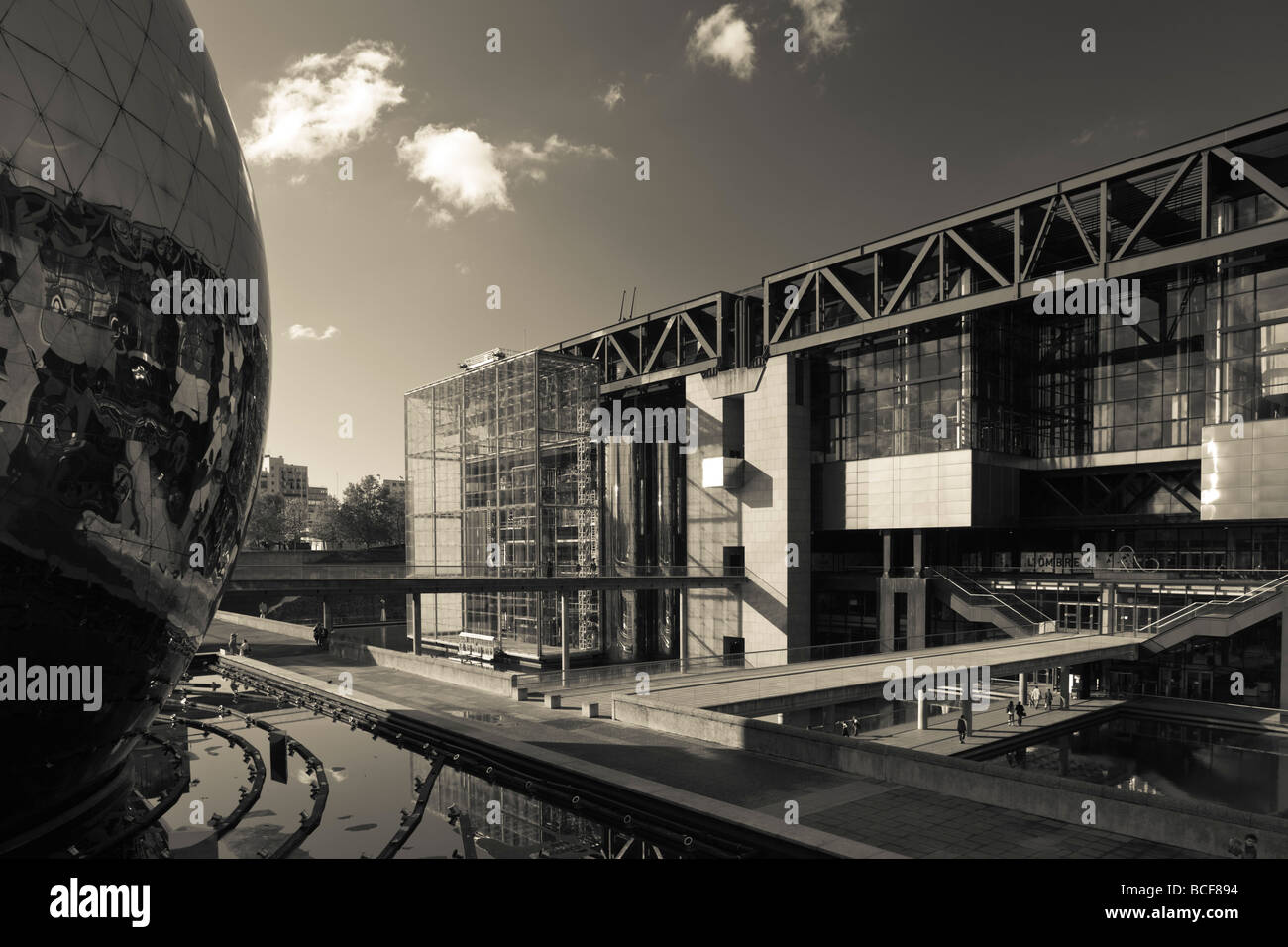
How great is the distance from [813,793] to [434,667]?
16074 millimetres

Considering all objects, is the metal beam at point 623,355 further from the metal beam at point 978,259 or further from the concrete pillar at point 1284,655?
the concrete pillar at point 1284,655

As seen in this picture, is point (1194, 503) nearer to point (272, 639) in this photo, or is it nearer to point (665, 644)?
point (665, 644)

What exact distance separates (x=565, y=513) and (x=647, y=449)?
22.6 ft

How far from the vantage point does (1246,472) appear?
3406 cm

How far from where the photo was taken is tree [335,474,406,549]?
3740 inches

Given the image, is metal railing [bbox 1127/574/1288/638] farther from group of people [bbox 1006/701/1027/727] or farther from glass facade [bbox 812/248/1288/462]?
group of people [bbox 1006/701/1027/727]

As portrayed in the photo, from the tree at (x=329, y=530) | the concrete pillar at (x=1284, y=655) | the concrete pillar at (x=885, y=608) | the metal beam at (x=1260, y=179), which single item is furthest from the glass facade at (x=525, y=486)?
the tree at (x=329, y=530)

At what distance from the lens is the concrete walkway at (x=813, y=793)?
Result: 11.7 meters

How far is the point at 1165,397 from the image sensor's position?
4066cm

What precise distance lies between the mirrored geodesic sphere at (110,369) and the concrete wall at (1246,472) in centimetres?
3755

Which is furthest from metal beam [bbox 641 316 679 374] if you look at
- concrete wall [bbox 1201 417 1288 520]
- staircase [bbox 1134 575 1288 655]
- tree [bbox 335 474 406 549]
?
tree [bbox 335 474 406 549]

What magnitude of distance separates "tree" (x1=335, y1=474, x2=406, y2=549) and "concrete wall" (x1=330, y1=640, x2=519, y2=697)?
210 feet

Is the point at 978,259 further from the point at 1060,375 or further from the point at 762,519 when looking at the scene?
the point at 762,519
